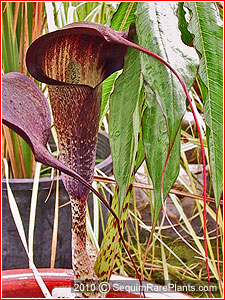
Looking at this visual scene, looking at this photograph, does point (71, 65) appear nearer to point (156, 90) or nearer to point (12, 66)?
point (156, 90)

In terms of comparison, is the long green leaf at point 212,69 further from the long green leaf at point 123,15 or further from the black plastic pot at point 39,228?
the black plastic pot at point 39,228

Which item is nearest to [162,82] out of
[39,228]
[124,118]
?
[124,118]

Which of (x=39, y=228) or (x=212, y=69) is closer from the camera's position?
(x=212, y=69)

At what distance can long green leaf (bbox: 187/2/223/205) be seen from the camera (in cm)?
25

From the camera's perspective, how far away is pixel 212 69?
25 cm

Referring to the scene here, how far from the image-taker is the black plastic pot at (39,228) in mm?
717

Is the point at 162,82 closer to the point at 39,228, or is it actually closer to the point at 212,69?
the point at 212,69

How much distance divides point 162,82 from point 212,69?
0.06m

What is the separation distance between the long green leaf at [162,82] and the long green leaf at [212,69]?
0.02 m

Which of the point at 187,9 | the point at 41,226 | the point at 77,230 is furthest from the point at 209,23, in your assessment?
the point at 41,226

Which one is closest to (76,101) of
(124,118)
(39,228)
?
(124,118)

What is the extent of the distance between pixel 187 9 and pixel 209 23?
3 cm

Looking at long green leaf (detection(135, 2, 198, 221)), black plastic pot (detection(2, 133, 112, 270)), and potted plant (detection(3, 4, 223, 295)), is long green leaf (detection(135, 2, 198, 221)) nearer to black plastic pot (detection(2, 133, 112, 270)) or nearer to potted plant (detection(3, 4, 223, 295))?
potted plant (detection(3, 4, 223, 295))

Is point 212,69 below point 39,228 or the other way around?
the other way around
